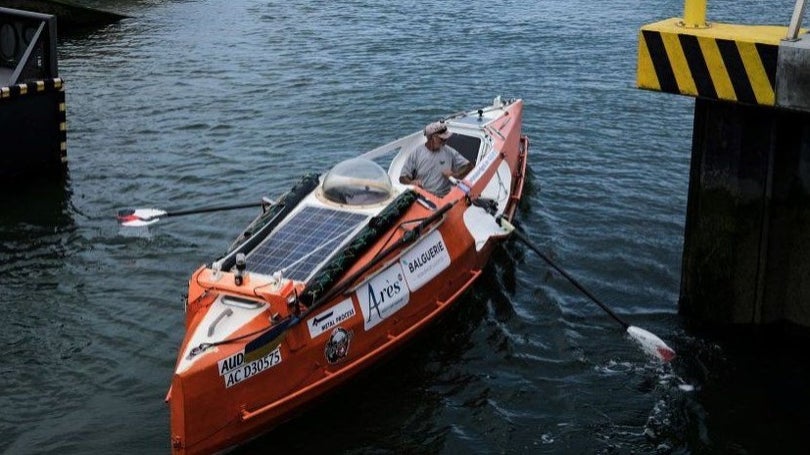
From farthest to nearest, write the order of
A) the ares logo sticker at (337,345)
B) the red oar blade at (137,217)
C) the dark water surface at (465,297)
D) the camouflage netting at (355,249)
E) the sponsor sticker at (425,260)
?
the red oar blade at (137,217), the sponsor sticker at (425,260), the dark water surface at (465,297), the ares logo sticker at (337,345), the camouflage netting at (355,249)

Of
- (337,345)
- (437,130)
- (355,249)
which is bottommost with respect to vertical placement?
(337,345)

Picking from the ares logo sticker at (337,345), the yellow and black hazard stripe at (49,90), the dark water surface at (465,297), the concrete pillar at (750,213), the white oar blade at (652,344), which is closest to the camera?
the concrete pillar at (750,213)

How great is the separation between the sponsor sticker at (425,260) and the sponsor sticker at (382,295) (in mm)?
133

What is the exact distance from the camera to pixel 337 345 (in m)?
10.2

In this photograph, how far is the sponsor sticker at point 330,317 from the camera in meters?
9.87

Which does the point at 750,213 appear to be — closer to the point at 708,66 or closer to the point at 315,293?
the point at 708,66

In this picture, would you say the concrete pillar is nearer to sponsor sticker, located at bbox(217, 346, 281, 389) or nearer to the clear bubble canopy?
the clear bubble canopy

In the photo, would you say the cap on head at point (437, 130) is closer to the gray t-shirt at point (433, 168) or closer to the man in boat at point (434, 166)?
the man in boat at point (434, 166)

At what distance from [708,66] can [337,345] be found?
4640mm

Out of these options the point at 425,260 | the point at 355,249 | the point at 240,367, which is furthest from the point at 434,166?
the point at 240,367

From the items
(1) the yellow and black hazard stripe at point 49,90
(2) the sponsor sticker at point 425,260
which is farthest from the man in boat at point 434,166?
(1) the yellow and black hazard stripe at point 49,90

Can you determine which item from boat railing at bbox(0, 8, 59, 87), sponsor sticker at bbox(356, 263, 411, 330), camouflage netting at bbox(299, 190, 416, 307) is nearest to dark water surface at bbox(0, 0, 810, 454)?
sponsor sticker at bbox(356, 263, 411, 330)

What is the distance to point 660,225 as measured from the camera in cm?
1501

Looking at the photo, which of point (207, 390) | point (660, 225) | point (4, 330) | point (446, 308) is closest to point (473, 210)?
point (446, 308)
